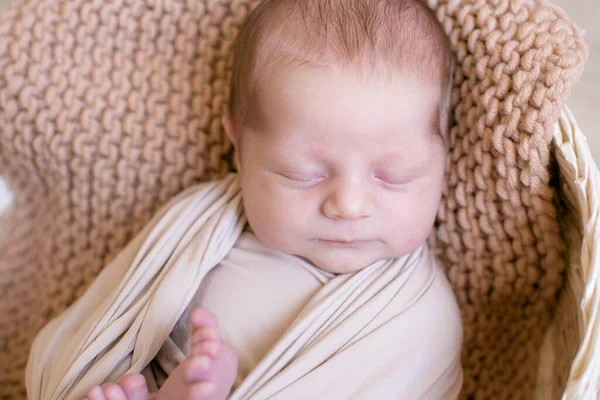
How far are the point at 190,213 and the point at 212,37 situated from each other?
1.11 feet

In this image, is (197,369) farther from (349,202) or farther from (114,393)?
(349,202)

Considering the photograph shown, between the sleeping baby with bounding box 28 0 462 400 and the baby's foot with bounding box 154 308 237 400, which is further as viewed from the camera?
the sleeping baby with bounding box 28 0 462 400

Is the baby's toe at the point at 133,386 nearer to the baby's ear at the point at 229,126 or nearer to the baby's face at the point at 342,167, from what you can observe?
the baby's face at the point at 342,167

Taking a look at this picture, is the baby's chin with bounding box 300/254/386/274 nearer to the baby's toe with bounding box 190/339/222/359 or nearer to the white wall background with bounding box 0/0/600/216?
the baby's toe with bounding box 190/339/222/359

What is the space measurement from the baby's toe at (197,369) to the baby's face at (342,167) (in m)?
0.27

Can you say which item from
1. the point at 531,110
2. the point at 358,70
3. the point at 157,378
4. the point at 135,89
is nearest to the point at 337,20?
the point at 358,70

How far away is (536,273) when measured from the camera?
1125 millimetres

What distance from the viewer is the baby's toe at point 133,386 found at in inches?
34.7

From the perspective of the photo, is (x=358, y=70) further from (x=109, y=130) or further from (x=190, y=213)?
(x=109, y=130)

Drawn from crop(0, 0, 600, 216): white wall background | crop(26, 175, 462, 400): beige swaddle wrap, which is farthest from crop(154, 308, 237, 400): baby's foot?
crop(0, 0, 600, 216): white wall background

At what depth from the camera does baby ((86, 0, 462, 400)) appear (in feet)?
3.11

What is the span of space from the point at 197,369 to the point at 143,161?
55 centimetres

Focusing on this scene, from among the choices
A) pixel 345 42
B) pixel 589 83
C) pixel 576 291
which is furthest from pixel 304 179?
pixel 589 83

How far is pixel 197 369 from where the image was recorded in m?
0.81
